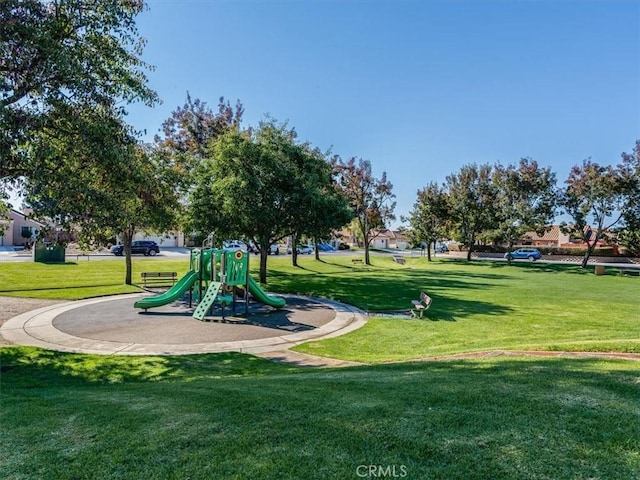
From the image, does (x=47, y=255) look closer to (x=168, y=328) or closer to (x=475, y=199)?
(x=168, y=328)

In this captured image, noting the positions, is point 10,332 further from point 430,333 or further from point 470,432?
point 470,432

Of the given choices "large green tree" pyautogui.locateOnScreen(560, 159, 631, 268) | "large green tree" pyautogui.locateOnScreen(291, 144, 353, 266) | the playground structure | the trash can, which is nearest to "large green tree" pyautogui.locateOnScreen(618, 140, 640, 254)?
"large green tree" pyautogui.locateOnScreen(560, 159, 631, 268)

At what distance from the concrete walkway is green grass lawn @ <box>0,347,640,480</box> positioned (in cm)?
428

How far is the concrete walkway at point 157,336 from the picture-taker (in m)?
9.80

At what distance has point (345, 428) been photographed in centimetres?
348

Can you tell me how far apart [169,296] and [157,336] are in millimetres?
3955

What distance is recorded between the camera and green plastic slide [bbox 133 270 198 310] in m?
14.5

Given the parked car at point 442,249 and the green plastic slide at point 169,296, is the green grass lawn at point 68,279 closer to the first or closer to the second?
the green plastic slide at point 169,296

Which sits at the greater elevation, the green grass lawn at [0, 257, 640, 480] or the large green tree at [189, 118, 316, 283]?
the large green tree at [189, 118, 316, 283]

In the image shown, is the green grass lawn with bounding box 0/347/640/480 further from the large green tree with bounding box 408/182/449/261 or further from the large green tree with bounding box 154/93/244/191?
the large green tree with bounding box 408/182/449/261

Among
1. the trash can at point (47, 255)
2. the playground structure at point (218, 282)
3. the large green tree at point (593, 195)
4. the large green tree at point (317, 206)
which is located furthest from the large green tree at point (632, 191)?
the trash can at point (47, 255)

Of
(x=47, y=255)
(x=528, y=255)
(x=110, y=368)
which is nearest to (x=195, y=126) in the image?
(x=47, y=255)

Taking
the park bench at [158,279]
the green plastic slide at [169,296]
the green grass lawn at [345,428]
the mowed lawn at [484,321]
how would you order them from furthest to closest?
the park bench at [158,279], the green plastic slide at [169,296], the mowed lawn at [484,321], the green grass lawn at [345,428]

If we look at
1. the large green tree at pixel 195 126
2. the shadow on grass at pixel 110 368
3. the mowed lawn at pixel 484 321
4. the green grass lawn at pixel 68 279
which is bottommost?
the shadow on grass at pixel 110 368
